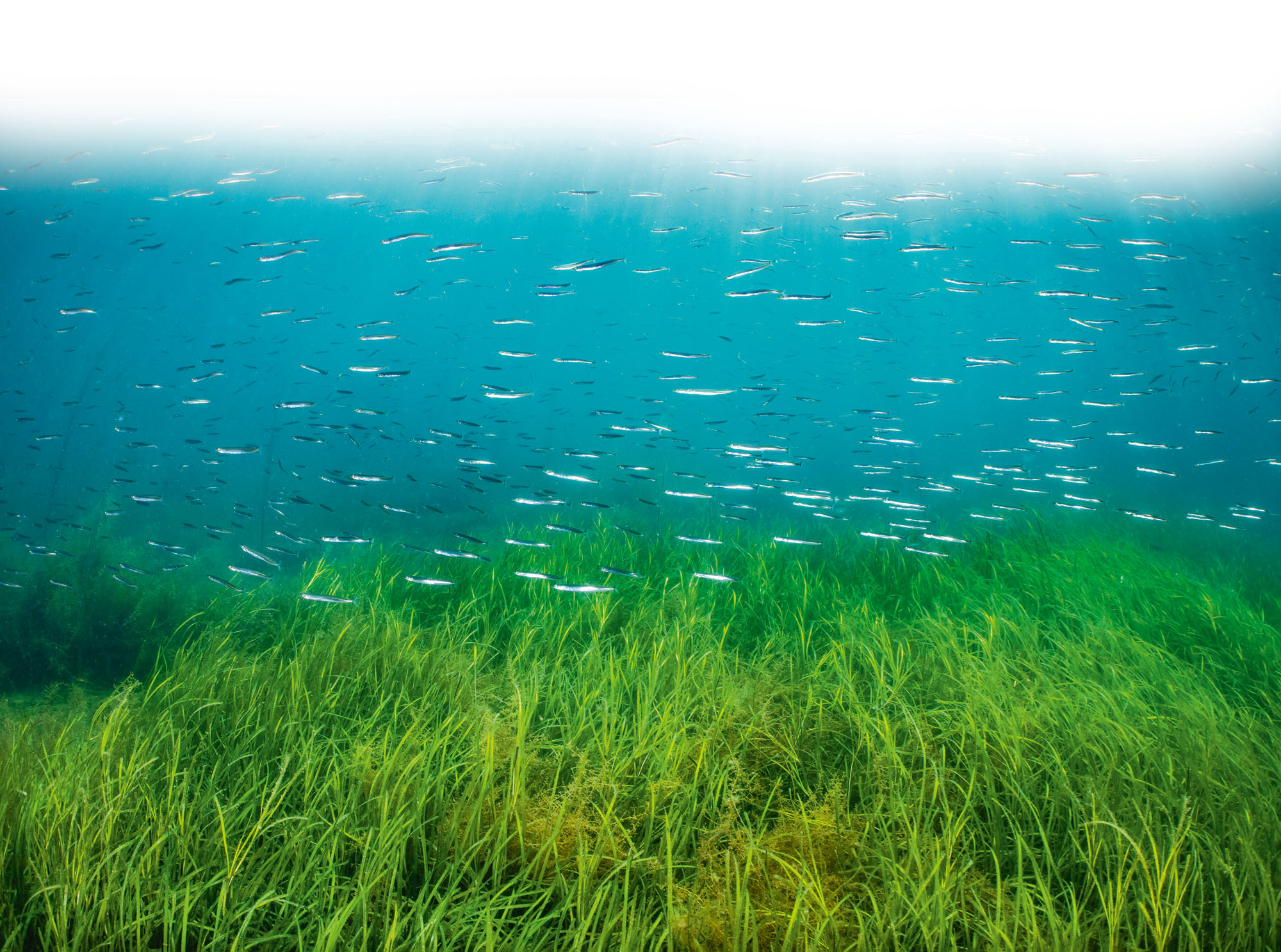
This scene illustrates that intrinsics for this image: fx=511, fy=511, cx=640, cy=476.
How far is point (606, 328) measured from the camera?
46.6m

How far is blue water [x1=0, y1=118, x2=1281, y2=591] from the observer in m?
5.29

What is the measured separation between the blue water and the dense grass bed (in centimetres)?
127

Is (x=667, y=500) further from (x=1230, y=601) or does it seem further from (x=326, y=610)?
(x=1230, y=601)

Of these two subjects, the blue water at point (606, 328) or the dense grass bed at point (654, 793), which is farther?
the blue water at point (606, 328)

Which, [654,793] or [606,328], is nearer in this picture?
[654,793]

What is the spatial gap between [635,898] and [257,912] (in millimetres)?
1104

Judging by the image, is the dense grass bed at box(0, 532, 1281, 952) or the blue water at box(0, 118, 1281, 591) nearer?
the dense grass bed at box(0, 532, 1281, 952)

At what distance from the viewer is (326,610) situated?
11.8 feet

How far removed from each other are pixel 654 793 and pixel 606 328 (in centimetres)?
4720

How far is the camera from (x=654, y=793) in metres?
1.78

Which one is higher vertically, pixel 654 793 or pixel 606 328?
pixel 654 793

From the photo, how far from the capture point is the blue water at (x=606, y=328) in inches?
208

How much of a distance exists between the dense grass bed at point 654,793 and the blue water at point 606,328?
127 cm

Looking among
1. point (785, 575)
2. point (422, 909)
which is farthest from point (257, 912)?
point (785, 575)
